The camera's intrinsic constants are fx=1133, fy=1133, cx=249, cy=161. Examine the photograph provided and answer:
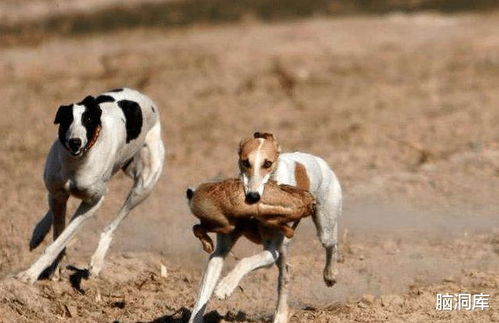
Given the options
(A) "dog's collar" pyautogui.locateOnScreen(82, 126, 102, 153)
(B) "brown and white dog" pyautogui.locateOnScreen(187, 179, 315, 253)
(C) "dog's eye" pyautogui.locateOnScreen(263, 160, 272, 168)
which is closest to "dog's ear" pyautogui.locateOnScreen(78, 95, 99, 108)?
(A) "dog's collar" pyautogui.locateOnScreen(82, 126, 102, 153)

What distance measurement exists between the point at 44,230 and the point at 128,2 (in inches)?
628

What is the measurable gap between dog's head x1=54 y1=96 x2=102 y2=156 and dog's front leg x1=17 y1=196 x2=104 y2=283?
567 mm

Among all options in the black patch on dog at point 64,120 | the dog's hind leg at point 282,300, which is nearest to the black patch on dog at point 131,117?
the black patch on dog at point 64,120

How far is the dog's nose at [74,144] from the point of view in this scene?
7938 mm

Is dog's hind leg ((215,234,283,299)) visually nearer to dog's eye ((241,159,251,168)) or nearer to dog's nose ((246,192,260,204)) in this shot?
dog's nose ((246,192,260,204))

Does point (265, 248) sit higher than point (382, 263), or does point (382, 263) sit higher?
point (265, 248)

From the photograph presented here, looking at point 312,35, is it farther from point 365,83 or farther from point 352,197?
point 352,197

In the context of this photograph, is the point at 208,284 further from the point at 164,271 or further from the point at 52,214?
the point at 164,271

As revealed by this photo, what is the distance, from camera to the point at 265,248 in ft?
23.5

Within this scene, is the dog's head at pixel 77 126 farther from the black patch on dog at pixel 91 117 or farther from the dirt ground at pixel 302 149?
the dirt ground at pixel 302 149

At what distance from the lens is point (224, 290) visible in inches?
263

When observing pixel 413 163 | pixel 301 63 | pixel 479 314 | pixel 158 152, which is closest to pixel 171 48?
pixel 301 63

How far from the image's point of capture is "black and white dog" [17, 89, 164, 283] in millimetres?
8062

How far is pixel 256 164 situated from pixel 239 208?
293 mm
